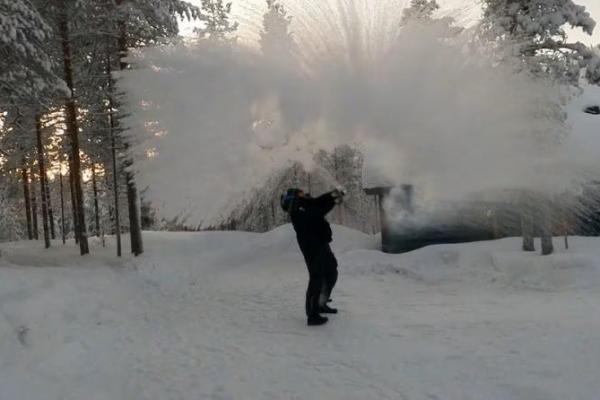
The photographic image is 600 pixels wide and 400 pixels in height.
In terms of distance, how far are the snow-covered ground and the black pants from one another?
1.13 ft

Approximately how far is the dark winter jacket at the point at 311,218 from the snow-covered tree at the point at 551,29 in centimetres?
861

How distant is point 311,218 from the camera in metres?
6.96

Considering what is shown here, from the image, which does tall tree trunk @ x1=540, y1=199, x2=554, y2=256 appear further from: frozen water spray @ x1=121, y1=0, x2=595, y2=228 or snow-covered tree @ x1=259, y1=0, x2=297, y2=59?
snow-covered tree @ x1=259, y1=0, x2=297, y2=59

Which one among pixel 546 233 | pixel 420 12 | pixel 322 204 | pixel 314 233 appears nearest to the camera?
pixel 322 204

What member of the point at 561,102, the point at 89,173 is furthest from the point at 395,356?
the point at 89,173

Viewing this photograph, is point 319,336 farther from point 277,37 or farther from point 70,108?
point 70,108

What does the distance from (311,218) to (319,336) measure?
1583mm

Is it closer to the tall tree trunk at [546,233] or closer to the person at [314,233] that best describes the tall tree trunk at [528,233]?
the tall tree trunk at [546,233]

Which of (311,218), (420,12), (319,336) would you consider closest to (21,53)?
(311,218)

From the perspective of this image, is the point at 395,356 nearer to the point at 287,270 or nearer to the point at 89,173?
the point at 287,270

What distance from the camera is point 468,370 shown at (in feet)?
15.4

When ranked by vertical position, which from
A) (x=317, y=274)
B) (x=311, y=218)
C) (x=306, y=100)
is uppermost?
(x=306, y=100)

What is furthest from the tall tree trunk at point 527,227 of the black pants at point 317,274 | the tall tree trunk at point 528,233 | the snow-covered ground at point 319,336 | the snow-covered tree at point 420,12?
the black pants at point 317,274

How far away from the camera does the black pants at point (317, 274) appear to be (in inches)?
270
